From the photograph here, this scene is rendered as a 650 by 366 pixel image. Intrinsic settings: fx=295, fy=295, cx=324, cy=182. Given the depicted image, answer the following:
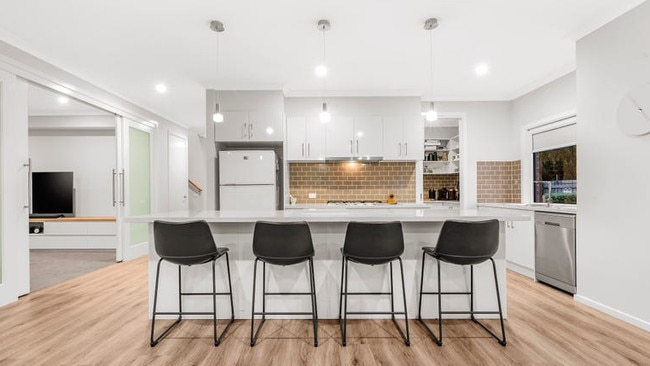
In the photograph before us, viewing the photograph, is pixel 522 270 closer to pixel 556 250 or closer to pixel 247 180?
pixel 556 250

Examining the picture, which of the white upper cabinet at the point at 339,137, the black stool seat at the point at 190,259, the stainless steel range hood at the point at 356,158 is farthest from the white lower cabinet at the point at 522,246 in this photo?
the black stool seat at the point at 190,259

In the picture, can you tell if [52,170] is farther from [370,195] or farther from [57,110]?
[370,195]

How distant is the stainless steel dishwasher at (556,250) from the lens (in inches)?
124

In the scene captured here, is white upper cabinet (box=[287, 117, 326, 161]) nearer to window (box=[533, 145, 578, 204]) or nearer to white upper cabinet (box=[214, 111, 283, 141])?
white upper cabinet (box=[214, 111, 283, 141])

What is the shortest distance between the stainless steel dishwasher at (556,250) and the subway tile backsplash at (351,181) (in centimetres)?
191

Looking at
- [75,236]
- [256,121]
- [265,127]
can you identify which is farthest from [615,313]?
[75,236]

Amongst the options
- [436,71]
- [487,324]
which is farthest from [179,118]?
[487,324]

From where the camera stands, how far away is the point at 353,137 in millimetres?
4684

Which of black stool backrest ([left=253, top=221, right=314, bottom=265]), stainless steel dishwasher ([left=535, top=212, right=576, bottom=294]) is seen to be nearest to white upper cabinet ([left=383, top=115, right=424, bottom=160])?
stainless steel dishwasher ([left=535, top=212, right=576, bottom=294])

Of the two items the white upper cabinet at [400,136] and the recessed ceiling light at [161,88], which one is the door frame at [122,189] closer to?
the recessed ceiling light at [161,88]

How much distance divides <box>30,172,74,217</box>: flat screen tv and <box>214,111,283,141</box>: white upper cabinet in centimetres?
400

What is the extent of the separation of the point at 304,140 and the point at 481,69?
2.65 metres

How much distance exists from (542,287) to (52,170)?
881 cm

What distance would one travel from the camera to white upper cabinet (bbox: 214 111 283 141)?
4.50 meters
